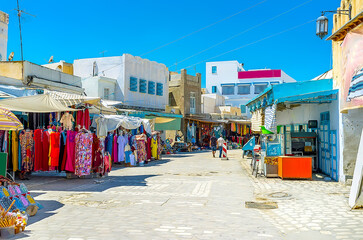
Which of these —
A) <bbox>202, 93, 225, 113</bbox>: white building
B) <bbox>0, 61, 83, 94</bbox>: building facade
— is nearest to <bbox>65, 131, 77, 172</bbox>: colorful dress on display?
<bbox>0, 61, 83, 94</bbox>: building facade

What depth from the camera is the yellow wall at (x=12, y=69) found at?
16984mm

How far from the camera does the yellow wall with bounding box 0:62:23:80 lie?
17.0 m

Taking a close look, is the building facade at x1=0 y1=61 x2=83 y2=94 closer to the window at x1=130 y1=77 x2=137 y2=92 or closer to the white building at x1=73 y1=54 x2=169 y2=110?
the white building at x1=73 y1=54 x2=169 y2=110

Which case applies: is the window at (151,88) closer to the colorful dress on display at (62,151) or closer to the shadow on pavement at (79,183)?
the shadow on pavement at (79,183)

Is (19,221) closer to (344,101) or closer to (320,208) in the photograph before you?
(320,208)

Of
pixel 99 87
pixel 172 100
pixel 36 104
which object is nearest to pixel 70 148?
pixel 36 104

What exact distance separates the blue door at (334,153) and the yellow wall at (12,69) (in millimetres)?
14297

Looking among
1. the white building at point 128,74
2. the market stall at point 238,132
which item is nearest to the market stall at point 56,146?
the white building at point 128,74

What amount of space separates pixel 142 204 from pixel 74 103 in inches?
191

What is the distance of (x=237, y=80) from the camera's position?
5828cm

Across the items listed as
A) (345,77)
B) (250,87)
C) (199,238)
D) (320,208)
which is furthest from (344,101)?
(250,87)

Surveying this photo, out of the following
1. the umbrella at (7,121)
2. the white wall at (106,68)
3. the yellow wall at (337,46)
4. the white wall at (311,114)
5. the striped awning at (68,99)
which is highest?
the white wall at (106,68)

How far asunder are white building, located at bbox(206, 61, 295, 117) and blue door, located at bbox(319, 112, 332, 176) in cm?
4244

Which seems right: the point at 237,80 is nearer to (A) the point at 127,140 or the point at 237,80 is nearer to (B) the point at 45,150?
(A) the point at 127,140
